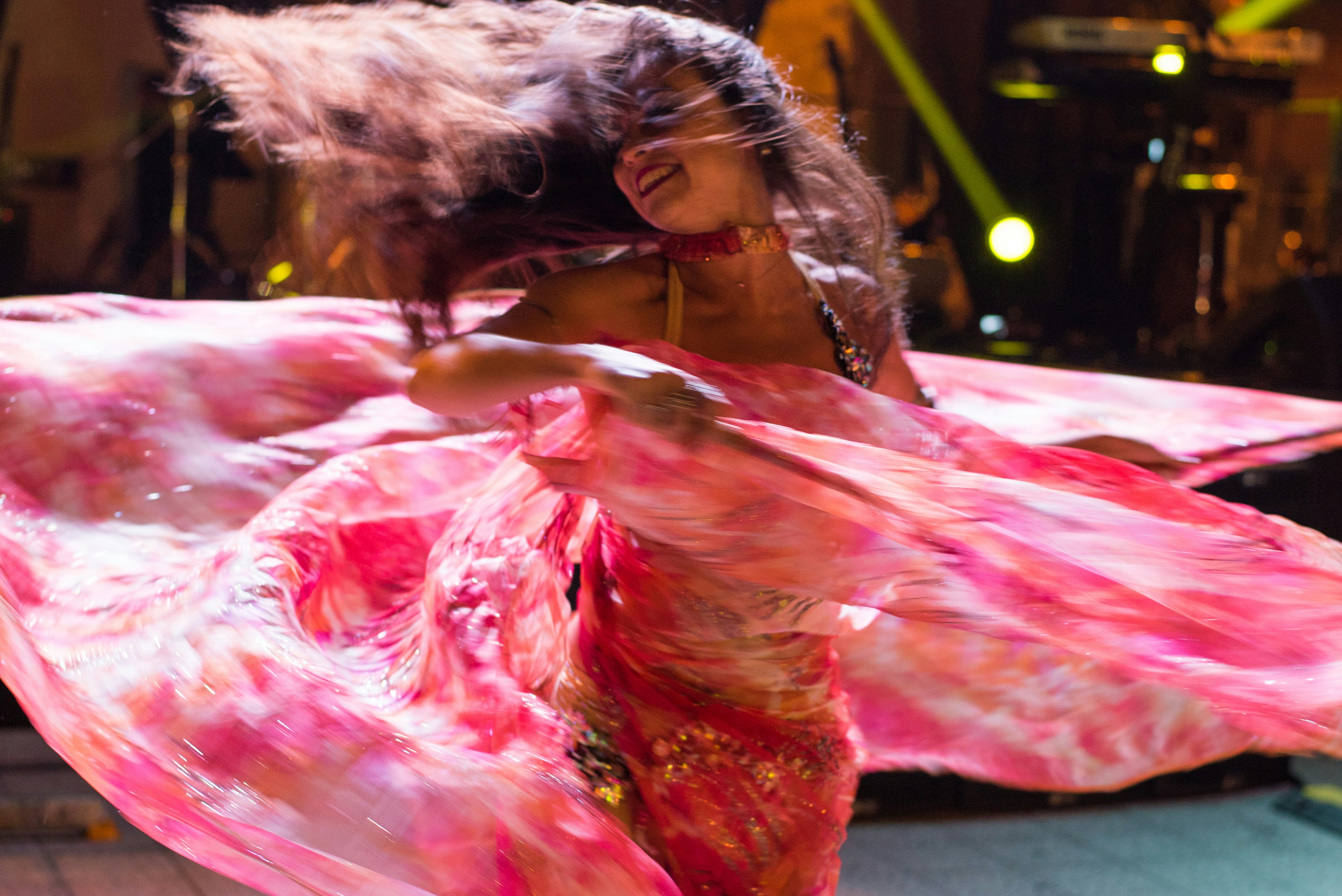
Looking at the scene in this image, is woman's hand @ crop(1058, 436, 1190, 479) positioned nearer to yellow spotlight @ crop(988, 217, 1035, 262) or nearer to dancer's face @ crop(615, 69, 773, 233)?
dancer's face @ crop(615, 69, 773, 233)

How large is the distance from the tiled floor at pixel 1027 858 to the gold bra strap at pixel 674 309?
4.11 ft

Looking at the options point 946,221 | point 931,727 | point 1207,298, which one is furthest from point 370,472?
point 1207,298

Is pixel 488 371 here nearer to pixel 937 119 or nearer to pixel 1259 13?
pixel 937 119

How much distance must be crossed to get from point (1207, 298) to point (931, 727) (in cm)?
269

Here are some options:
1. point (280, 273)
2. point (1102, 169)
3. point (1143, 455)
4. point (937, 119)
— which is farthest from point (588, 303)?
point (1102, 169)

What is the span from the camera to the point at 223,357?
47.1 inches

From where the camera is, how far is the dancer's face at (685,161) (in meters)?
0.82

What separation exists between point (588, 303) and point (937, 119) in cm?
280

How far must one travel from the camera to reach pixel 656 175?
2.72 ft

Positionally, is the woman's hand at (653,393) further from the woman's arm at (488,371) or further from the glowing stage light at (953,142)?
the glowing stage light at (953,142)

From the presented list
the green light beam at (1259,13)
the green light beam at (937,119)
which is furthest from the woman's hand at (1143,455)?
the green light beam at (1259,13)

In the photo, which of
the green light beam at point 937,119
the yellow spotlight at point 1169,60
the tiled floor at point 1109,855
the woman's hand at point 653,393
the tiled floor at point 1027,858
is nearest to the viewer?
the woman's hand at point 653,393

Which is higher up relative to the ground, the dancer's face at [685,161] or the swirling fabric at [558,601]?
the dancer's face at [685,161]

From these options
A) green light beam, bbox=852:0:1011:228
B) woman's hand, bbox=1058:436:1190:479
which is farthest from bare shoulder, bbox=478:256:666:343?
green light beam, bbox=852:0:1011:228
